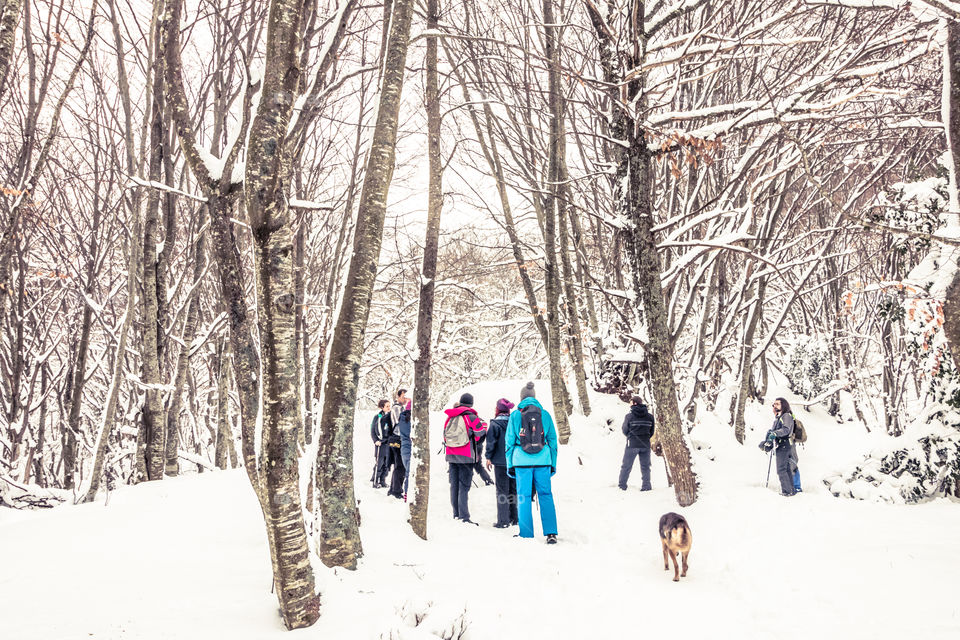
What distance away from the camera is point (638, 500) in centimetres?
761

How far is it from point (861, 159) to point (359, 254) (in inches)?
441

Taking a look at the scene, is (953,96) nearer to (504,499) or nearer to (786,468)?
(786,468)

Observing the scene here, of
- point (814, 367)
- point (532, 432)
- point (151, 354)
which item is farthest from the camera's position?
point (814, 367)

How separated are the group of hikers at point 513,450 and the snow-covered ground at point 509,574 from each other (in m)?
0.43

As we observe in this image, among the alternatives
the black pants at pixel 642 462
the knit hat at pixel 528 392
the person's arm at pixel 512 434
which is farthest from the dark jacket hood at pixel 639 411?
the person's arm at pixel 512 434

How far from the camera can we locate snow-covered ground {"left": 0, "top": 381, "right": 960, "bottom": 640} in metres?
3.21

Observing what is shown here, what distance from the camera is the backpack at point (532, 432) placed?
6.27 meters

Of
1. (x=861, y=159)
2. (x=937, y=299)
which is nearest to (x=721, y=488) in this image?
(x=937, y=299)

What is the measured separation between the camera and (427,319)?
6.04 metres

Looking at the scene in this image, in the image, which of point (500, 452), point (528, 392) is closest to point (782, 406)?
point (528, 392)

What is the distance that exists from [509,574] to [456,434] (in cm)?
259

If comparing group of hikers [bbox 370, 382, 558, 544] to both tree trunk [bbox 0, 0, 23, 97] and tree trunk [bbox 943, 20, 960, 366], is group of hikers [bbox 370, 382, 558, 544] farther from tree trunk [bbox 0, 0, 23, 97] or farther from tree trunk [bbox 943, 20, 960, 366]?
tree trunk [bbox 0, 0, 23, 97]

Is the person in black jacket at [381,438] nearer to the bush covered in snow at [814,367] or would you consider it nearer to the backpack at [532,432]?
the backpack at [532,432]

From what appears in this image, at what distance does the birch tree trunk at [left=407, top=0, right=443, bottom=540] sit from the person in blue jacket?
1.14 m
